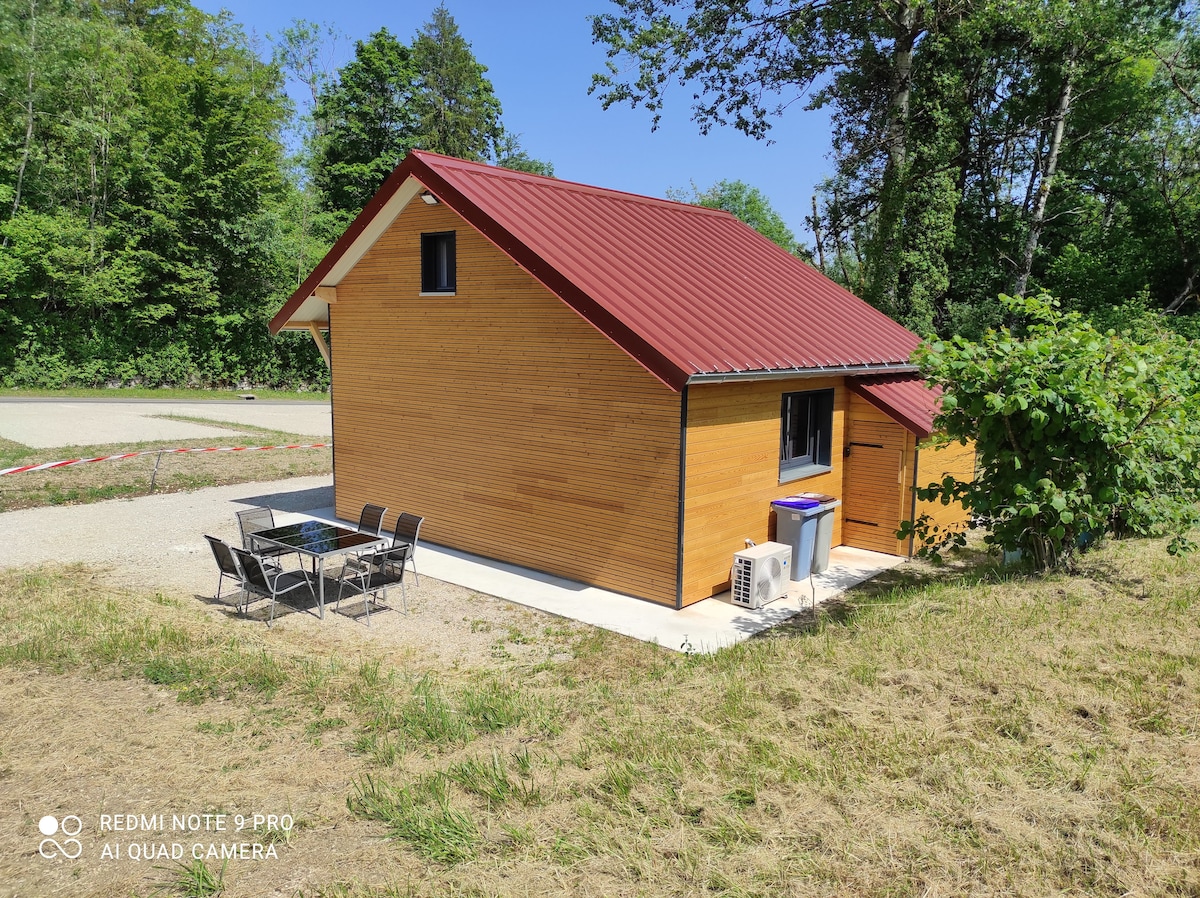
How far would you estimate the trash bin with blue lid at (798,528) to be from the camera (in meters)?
10.6

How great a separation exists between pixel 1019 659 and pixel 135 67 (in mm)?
44995

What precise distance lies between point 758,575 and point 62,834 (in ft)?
23.1

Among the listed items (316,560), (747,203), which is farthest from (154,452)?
(747,203)

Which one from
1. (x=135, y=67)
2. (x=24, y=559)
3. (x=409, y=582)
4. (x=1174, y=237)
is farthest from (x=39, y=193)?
(x=1174, y=237)

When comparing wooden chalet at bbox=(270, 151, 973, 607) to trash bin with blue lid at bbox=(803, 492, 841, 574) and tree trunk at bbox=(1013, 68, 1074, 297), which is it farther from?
tree trunk at bbox=(1013, 68, 1074, 297)

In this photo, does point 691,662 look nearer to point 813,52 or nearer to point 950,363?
point 950,363

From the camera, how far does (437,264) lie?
12195 millimetres

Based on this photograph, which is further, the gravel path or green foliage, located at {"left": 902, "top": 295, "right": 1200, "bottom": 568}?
the gravel path

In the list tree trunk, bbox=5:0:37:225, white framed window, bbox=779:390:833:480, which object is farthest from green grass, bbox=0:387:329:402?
white framed window, bbox=779:390:833:480

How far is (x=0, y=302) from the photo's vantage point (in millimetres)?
33312

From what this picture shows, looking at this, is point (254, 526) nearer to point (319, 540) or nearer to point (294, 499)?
point (319, 540)

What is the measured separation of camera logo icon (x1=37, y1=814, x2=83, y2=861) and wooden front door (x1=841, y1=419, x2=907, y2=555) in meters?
10.2

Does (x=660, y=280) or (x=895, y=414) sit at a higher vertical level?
(x=660, y=280)

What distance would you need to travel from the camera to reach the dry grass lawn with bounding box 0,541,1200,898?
3.91 m
